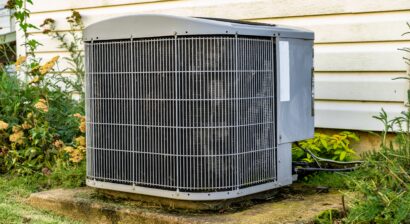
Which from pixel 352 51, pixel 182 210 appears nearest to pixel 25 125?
pixel 182 210

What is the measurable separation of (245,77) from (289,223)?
2.53 feet

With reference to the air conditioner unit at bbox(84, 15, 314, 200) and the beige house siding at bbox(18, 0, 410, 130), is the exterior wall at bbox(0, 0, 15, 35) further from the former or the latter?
the air conditioner unit at bbox(84, 15, 314, 200)

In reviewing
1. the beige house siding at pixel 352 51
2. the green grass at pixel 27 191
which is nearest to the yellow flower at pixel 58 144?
the green grass at pixel 27 191

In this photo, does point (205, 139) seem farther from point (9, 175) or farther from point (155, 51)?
point (9, 175)

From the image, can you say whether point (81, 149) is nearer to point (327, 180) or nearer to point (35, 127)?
point (35, 127)

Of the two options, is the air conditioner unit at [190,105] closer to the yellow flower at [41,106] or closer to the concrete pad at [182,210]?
the concrete pad at [182,210]

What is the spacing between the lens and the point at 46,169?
467 centimetres

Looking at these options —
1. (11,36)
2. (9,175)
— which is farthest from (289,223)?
(11,36)

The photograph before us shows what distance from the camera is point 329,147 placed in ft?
14.3

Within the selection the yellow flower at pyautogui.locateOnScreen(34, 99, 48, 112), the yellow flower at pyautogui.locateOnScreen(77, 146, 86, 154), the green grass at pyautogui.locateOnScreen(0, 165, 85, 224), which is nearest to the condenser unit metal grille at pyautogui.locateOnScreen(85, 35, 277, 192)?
the green grass at pyautogui.locateOnScreen(0, 165, 85, 224)

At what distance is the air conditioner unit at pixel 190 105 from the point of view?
10.7ft

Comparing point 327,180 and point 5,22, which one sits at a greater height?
point 5,22

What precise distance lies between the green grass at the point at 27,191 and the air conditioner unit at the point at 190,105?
0.39 meters

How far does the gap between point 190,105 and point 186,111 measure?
1.5 inches
